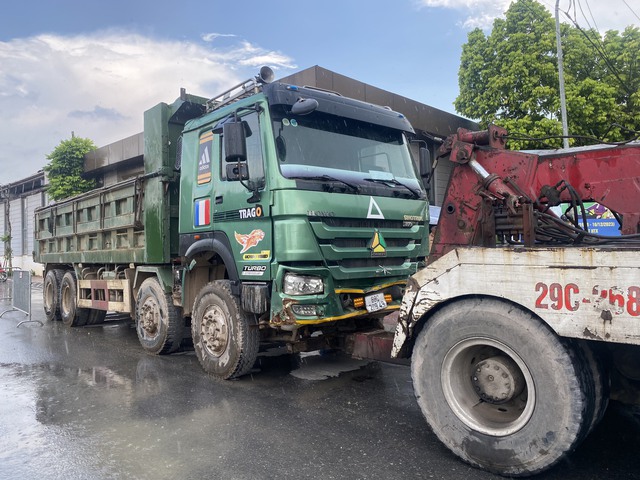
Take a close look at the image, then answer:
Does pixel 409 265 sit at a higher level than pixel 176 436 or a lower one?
higher

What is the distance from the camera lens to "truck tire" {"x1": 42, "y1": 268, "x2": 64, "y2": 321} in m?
9.98

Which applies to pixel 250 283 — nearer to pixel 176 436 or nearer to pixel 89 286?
pixel 176 436

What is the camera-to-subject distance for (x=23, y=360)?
6.67m

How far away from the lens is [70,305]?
940cm

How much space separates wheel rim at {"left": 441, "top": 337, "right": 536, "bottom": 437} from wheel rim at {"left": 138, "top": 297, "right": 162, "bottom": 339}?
4489mm

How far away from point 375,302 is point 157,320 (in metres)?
3.33

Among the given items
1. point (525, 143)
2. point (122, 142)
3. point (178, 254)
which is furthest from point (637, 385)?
point (122, 142)

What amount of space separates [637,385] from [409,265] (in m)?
2.47

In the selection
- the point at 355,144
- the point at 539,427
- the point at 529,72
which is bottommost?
the point at 539,427

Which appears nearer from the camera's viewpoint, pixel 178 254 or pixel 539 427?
pixel 539 427

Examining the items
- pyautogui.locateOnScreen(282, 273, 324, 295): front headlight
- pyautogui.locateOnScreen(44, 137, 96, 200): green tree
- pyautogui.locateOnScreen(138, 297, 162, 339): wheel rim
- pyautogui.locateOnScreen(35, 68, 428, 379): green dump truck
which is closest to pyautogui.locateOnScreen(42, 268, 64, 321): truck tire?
pyautogui.locateOnScreen(138, 297, 162, 339): wheel rim

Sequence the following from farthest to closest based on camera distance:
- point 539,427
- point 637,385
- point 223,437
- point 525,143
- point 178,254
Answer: point 525,143
point 178,254
point 223,437
point 637,385
point 539,427

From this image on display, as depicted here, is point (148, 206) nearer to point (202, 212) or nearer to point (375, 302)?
point (202, 212)

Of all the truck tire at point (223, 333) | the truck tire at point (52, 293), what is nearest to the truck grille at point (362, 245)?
the truck tire at point (223, 333)
